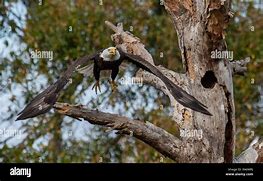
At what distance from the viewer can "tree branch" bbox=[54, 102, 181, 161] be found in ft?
11.1

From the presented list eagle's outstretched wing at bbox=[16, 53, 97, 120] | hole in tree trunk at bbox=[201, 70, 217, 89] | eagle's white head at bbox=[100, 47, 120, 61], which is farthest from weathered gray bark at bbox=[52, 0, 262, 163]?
eagle's outstretched wing at bbox=[16, 53, 97, 120]

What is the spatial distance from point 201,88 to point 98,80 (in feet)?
1.94

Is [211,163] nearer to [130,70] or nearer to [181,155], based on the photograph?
[181,155]

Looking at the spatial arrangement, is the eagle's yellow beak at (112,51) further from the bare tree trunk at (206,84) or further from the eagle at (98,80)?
the bare tree trunk at (206,84)

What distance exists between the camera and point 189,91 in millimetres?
3691

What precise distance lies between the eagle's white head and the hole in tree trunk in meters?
0.44

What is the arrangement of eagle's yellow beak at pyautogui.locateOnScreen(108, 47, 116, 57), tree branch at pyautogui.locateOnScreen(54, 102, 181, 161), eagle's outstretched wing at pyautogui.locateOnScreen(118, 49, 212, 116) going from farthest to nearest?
eagle's yellow beak at pyautogui.locateOnScreen(108, 47, 116, 57)
eagle's outstretched wing at pyautogui.locateOnScreen(118, 49, 212, 116)
tree branch at pyautogui.locateOnScreen(54, 102, 181, 161)

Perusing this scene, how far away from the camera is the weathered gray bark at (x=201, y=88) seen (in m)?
3.58

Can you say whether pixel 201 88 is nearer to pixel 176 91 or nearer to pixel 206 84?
pixel 206 84

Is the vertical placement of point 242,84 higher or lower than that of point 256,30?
lower

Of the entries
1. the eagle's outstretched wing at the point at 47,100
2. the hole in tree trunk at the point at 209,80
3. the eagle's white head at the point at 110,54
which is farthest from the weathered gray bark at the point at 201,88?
the eagle's outstretched wing at the point at 47,100

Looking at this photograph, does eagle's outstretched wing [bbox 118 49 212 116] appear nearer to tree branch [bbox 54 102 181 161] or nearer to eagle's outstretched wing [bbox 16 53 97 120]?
tree branch [bbox 54 102 181 161]
